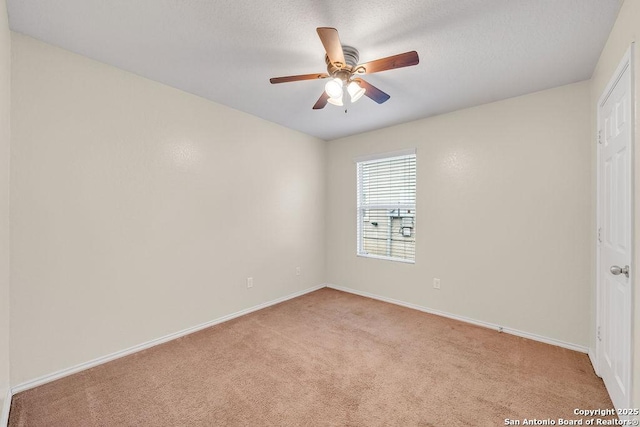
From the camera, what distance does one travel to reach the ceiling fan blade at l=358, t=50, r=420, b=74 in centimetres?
160

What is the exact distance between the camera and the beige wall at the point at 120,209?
193 centimetres

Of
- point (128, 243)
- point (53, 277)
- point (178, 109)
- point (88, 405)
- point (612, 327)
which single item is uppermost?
point (178, 109)

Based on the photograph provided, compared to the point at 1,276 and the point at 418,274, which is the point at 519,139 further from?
the point at 1,276

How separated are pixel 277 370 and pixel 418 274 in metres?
2.11

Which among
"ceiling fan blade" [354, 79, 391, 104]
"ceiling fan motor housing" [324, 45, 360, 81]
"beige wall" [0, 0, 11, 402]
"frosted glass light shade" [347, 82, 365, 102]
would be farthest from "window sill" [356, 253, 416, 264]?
"beige wall" [0, 0, 11, 402]

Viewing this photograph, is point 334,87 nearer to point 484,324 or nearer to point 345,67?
point 345,67

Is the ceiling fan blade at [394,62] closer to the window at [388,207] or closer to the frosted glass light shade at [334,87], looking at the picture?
the frosted glass light shade at [334,87]

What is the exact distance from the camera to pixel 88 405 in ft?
5.83

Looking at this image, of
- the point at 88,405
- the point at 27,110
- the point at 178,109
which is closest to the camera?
the point at 88,405

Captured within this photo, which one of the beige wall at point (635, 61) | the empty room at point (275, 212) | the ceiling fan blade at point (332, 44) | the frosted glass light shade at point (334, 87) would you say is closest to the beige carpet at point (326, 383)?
the empty room at point (275, 212)

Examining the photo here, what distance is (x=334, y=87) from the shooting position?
188cm

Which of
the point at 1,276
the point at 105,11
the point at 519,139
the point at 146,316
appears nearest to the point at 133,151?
the point at 105,11

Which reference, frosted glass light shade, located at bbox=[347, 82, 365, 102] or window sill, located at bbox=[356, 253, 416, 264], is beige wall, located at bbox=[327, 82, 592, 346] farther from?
frosted glass light shade, located at bbox=[347, 82, 365, 102]

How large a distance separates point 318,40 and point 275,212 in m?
2.21
